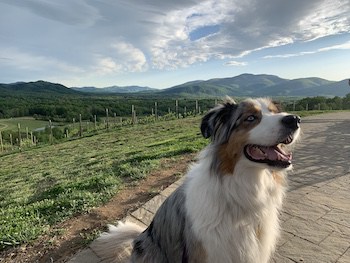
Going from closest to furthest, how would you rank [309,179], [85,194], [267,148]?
[267,148]
[85,194]
[309,179]

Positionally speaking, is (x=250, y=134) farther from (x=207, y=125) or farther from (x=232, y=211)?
(x=232, y=211)

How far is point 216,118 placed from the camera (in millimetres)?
2459

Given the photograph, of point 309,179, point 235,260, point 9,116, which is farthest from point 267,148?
point 9,116

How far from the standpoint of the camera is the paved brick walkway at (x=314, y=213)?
2982mm

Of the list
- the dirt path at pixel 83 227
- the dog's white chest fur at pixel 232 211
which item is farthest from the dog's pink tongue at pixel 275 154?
the dirt path at pixel 83 227

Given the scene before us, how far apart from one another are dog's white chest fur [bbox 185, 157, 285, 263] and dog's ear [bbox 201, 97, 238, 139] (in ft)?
0.88

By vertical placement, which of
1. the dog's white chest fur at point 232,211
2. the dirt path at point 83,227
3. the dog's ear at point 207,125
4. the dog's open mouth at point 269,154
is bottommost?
the dirt path at point 83,227

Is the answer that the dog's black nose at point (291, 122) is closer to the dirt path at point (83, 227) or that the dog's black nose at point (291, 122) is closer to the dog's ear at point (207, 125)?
the dog's ear at point (207, 125)

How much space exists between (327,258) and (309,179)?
2396 mm

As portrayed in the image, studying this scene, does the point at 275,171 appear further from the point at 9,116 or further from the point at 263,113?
the point at 9,116

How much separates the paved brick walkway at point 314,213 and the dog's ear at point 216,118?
1510 mm

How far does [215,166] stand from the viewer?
233cm

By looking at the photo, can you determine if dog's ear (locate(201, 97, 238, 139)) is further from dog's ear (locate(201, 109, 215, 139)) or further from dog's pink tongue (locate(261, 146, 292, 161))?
dog's pink tongue (locate(261, 146, 292, 161))

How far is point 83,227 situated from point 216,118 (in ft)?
7.82
